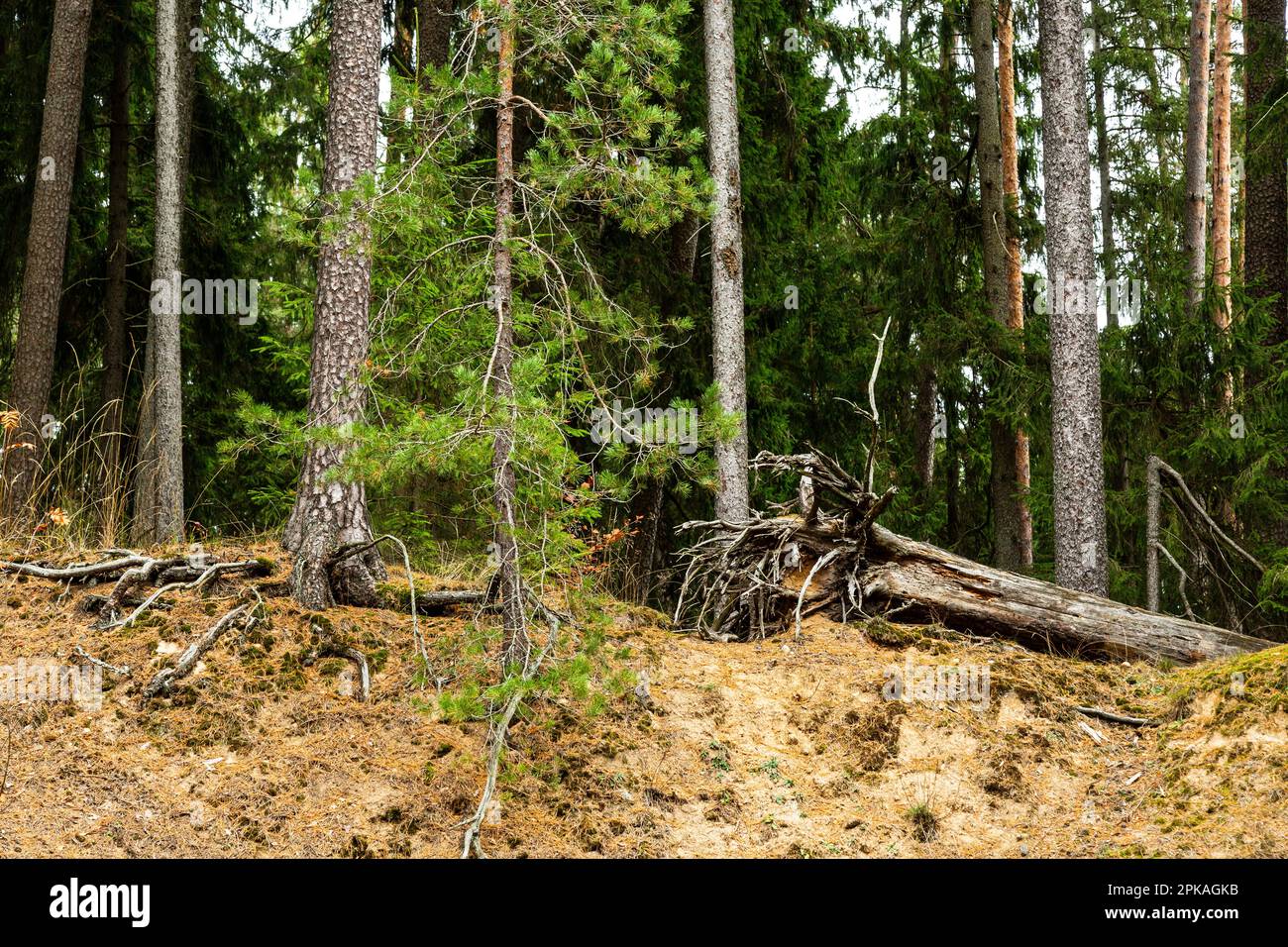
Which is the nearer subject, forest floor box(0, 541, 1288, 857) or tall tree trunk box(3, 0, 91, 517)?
forest floor box(0, 541, 1288, 857)

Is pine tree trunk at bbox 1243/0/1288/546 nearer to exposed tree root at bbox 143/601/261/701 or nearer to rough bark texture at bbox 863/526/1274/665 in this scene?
rough bark texture at bbox 863/526/1274/665

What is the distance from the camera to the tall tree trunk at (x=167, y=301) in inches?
414

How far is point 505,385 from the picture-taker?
18.9ft

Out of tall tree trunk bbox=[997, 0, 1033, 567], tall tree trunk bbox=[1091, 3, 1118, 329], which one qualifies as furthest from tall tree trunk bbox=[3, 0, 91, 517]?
tall tree trunk bbox=[1091, 3, 1118, 329]

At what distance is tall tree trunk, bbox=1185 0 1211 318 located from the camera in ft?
47.8

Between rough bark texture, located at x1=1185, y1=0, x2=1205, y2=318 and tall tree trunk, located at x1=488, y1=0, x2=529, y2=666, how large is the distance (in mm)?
11164

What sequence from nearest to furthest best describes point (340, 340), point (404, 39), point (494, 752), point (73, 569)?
point (494, 752) < point (73, 569) < point (340, 340) < point (404, 39)

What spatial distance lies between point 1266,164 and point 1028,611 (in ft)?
19.9

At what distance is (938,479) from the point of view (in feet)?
64.6

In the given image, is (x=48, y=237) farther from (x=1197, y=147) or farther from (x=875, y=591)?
(x=1197, y=147)

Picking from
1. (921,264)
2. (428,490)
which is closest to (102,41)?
(428,490)

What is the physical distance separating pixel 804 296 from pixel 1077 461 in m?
5.61

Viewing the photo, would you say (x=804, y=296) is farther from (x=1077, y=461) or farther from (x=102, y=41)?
(x=102, y=41)

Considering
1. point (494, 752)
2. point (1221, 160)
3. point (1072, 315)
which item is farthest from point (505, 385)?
point (1221, 160)
